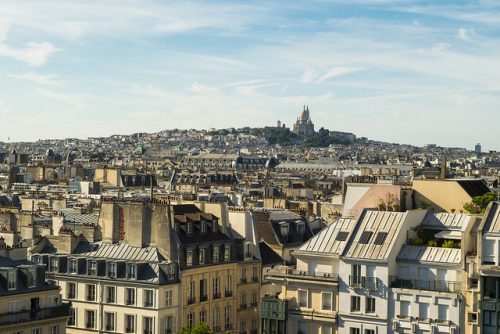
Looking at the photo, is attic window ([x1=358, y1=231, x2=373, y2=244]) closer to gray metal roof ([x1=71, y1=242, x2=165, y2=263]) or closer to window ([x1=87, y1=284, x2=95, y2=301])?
gray metal roof ([x1=71, y1=242, x2=165, y2=263])

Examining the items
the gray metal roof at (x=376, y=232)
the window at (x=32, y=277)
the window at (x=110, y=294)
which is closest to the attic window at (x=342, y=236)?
the gray metal roof at (x=376, y=232)

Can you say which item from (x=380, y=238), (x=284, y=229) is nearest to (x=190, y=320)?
(x=284, y=229)

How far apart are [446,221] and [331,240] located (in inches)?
168

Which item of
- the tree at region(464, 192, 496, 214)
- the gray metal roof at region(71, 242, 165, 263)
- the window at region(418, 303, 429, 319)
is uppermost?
the tree at region(464, 192, 496, 214)

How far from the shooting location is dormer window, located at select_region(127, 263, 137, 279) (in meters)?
47.9

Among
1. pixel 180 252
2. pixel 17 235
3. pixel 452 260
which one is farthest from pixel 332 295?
pixel 17 235

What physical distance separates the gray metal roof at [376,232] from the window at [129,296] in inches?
415

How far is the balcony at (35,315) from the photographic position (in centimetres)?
4128

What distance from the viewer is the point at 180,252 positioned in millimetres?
48531

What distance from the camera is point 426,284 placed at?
40062mm

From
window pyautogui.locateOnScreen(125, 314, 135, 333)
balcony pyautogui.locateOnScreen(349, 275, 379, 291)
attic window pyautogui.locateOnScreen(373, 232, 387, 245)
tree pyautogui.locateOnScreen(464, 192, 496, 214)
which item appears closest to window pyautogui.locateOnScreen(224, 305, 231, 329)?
window pyautogui.locateOnScreen(125, 314, 135, 333)

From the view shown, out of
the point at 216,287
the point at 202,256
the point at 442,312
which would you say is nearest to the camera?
the point at 442,312

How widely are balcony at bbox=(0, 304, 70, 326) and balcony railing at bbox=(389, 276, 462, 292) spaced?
12095 mm

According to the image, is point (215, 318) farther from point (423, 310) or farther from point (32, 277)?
point (423, 310)
